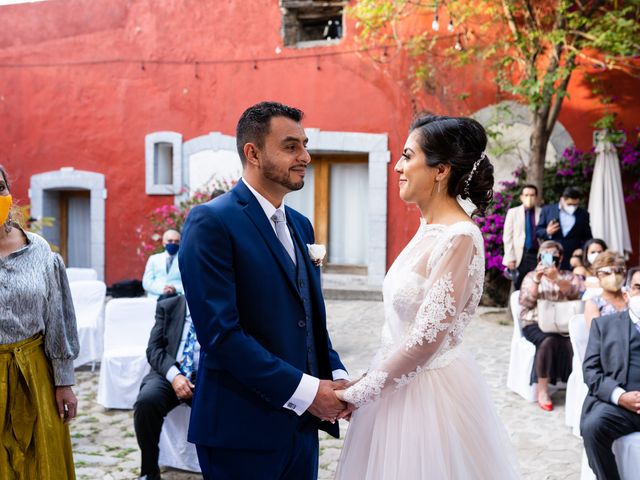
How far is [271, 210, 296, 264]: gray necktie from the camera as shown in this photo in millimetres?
2262

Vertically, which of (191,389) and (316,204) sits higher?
(316,204)

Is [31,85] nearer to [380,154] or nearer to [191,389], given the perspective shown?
[380,154]

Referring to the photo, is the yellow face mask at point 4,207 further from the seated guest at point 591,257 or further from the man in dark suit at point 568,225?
the man in dark suit at point 568,225

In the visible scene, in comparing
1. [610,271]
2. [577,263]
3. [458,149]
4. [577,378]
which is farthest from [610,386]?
[577,263]

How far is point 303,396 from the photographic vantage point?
2.05 metres

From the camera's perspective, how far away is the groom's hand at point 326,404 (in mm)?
2111

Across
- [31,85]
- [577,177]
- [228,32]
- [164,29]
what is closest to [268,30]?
[228,32]

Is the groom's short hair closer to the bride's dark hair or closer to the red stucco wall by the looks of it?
the bride's dark hair

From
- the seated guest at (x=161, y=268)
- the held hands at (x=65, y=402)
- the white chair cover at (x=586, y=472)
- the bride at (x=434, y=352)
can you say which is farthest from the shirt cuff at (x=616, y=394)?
the seated guest at (x=161, y=268)

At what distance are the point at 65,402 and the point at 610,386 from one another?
298 centimetres

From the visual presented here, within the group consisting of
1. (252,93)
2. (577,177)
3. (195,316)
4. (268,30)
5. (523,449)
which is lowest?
(523,449)

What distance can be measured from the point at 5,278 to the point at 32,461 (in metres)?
0.80

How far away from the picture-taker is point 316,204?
39.0ft

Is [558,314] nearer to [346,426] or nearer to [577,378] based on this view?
[577,378]
